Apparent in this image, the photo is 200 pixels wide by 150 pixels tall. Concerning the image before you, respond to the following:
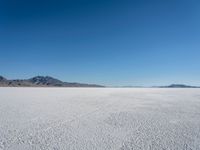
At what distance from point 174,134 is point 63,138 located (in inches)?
99.5

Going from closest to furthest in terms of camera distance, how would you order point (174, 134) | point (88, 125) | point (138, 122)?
1. point (174, 134)
2. point (88, 125)
3. point (138, 122)

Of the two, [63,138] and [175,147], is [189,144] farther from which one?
[63,138]

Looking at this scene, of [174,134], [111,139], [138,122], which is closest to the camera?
[111,139]

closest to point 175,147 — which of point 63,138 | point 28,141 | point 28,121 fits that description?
point 63,138

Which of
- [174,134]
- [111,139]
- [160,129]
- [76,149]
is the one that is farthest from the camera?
[160,129]

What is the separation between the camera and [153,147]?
4.10 m

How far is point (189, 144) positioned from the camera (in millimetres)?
4340

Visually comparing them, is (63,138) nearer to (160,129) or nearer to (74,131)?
(74,131)

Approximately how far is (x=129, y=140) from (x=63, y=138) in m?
1.37

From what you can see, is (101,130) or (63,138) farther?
(101,130)

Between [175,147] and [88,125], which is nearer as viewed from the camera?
[175,147]

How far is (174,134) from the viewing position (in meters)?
5.14

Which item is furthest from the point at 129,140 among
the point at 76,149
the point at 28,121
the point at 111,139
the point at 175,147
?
the point at 28,121

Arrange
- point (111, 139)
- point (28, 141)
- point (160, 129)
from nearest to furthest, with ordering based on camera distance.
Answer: point (28, 141)
point (111, 139)
point (160, 129)
